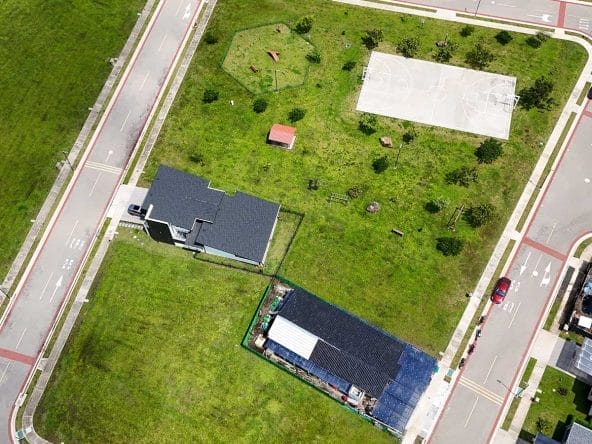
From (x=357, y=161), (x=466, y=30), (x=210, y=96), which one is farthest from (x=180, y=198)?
(x=466, y=30)

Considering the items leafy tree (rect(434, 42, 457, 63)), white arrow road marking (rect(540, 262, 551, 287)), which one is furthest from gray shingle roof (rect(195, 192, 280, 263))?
leafy tree (rect(434, 42, 457, 63))

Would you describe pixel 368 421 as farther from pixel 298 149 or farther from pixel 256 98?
pixel 256 98

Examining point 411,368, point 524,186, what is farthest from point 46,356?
point 524,186

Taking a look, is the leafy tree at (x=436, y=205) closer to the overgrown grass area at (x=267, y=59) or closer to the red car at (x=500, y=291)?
the red car at (x=500, y=291)

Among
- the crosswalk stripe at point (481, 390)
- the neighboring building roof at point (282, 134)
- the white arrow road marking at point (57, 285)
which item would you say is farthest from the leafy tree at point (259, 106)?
the crosswalk stripe at point (481, 390)

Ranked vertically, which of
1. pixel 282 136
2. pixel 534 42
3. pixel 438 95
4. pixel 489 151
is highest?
pixel 534 42

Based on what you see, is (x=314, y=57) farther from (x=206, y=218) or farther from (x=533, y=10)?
(x=533, y=10)
